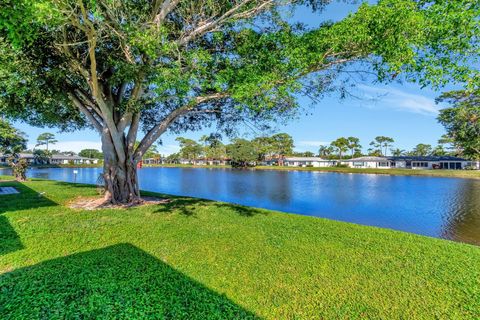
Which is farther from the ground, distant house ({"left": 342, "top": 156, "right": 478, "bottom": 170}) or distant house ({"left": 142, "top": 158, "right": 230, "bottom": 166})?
distant house ({"left": 142, "top": 158, "right": 230, "bottom": 166})

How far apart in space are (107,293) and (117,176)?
6.77 metres

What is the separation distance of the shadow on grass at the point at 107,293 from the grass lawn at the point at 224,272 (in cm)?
1

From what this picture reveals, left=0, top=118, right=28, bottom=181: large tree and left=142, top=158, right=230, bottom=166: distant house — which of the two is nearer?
left=0, top=118, right=28, bottom=181: large tree

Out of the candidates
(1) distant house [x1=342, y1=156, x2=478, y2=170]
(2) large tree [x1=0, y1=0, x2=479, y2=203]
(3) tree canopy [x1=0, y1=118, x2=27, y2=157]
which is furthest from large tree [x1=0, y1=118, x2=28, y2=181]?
(1) distant house [x1=342, y1=156, x2=478, y2=170]

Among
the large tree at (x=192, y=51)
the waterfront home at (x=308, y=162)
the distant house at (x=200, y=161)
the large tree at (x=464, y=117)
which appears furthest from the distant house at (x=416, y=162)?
the large tree at (x=192, y=51)

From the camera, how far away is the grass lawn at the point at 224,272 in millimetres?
2947

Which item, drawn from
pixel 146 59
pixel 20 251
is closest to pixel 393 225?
pixel 146 59

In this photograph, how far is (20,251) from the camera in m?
4.38

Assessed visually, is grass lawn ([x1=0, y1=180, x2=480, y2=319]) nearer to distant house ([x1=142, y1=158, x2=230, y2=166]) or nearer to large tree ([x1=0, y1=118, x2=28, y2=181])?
large tree ([x1=0, y1=118, x2=28, y2=181])

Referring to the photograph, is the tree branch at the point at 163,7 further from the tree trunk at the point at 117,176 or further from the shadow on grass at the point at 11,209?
the shadow on grass at the point at 11,209

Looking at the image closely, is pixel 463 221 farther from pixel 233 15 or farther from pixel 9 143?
A: pixel 9 143

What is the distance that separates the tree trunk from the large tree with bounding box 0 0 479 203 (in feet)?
0.12

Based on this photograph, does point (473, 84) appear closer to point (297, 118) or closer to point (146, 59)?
point (297, 118)

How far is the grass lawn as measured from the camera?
2.95 meters
